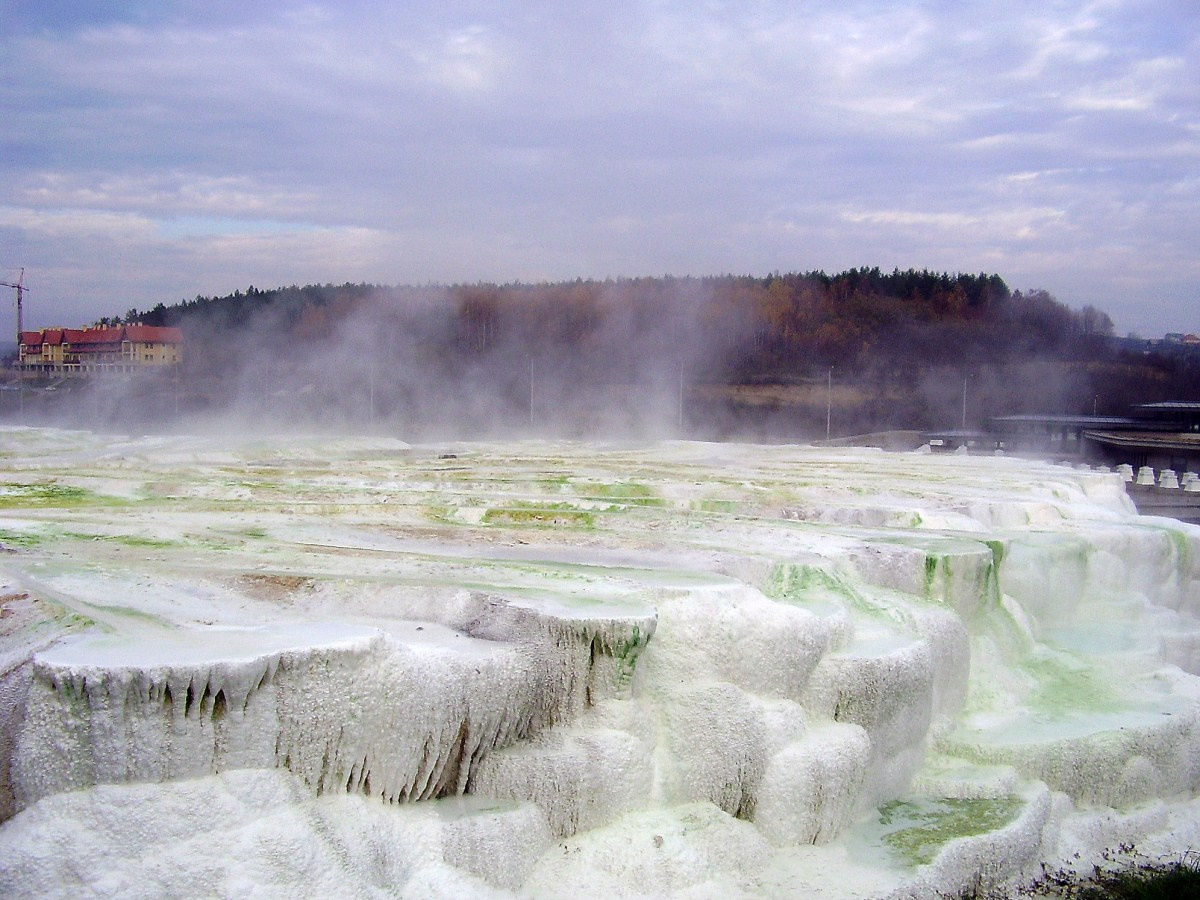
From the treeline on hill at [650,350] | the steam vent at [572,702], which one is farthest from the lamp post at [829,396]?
the steam vent at [572,702]

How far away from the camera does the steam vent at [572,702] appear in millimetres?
3406

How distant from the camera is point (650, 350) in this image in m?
30.3

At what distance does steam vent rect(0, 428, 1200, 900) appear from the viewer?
3406 mm

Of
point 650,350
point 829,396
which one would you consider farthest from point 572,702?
point 650,350

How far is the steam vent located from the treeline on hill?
16.5 meters

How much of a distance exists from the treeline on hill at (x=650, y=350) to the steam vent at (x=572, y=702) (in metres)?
16.5

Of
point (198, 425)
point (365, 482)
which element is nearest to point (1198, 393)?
point (198, 425)

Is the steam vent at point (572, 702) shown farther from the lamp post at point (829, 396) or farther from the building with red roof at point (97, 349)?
the lamp post at point (829, 396)

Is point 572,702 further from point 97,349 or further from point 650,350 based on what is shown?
point 650,350

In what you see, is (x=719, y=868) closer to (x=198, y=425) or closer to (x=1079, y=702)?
(x=1079, y=702)

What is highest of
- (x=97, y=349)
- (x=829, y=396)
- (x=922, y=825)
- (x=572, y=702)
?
(x=97, y=349)

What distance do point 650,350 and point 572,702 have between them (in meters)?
26.3

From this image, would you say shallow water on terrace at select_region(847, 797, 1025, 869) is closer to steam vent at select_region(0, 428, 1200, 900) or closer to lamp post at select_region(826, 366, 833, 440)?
steam vent at select_region(0, 428, 1200, 900)

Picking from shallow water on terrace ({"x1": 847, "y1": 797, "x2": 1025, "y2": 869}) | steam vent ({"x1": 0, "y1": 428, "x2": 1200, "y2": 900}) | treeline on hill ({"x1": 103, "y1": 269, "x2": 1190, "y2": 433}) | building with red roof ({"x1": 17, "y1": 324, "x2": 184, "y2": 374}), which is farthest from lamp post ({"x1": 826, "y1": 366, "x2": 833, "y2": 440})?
shallow water on terrace ({"x1": 847, "y1": 797, "x2": 1025, "y2": 869})
